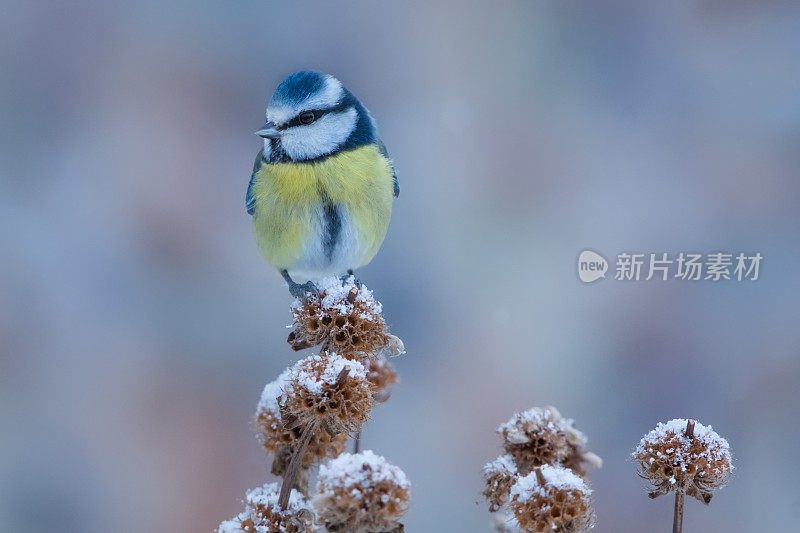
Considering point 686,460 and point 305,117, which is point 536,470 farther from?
point 305,117

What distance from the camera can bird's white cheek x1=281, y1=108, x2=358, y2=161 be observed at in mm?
991

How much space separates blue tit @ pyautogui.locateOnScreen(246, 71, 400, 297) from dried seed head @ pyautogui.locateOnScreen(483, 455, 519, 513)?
1.33 feet

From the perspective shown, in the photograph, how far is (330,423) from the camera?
1.76 ft

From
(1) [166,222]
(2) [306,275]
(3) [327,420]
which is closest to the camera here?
(3) [327,420]

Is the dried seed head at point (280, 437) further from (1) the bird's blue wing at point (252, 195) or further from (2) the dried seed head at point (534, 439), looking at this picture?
(1) the bird's blue wing at point (252, 195)

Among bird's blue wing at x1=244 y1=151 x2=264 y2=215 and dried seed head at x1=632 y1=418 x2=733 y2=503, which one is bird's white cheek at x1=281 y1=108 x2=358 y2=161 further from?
dried seed head at x1=632 y1=418 x2=733 y2=503

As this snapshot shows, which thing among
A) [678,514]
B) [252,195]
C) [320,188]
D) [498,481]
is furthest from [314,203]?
[678,514]

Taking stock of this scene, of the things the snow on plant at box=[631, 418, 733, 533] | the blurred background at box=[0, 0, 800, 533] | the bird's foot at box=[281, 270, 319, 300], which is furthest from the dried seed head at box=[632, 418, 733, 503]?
the blurred background at box=[0, 0, 800, 533]

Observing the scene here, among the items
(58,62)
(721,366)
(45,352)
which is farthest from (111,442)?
(721,366)

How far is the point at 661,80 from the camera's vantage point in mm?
1649

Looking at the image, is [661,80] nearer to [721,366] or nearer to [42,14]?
[721,366]

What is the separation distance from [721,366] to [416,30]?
862mm

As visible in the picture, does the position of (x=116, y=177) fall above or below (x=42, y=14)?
below

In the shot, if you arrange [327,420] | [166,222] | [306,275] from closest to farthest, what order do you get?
[327,420], [306,275], [166,222]
